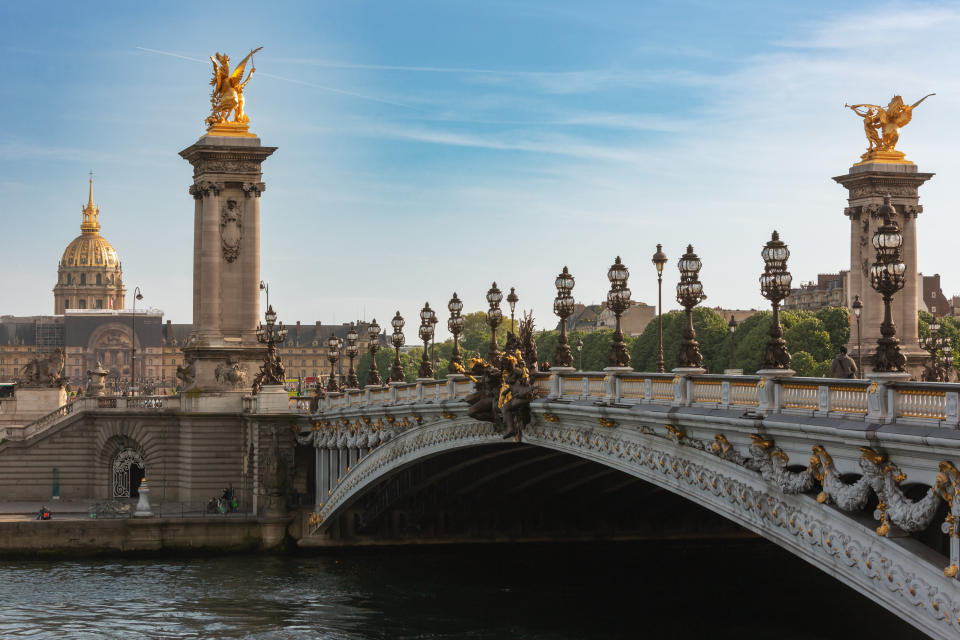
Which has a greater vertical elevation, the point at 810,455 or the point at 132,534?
the point at 810,455

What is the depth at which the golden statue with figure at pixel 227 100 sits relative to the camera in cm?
7112

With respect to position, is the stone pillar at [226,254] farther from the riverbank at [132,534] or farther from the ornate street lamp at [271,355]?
the riverbank at [132,534]

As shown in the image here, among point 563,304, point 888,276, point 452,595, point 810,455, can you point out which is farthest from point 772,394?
point 452,595

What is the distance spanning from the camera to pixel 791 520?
22016 mm

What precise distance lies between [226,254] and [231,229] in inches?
46.5

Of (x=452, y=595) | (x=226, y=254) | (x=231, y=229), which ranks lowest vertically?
(x=452, y=595)

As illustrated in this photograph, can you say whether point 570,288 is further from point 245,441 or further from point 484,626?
point 245,441

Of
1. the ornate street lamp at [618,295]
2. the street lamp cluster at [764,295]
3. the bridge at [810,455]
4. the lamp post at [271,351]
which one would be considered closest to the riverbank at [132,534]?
the lamp post at [271,351]

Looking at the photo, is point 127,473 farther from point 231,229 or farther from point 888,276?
point 888,276

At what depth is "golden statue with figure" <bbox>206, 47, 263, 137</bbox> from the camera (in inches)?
2800

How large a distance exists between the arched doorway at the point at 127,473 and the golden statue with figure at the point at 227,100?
1516 centimetres

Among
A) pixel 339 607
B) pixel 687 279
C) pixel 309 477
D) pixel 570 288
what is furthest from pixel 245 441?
pixel 687 279

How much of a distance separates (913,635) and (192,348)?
131ft

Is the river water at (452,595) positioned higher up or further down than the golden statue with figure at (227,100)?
further down
